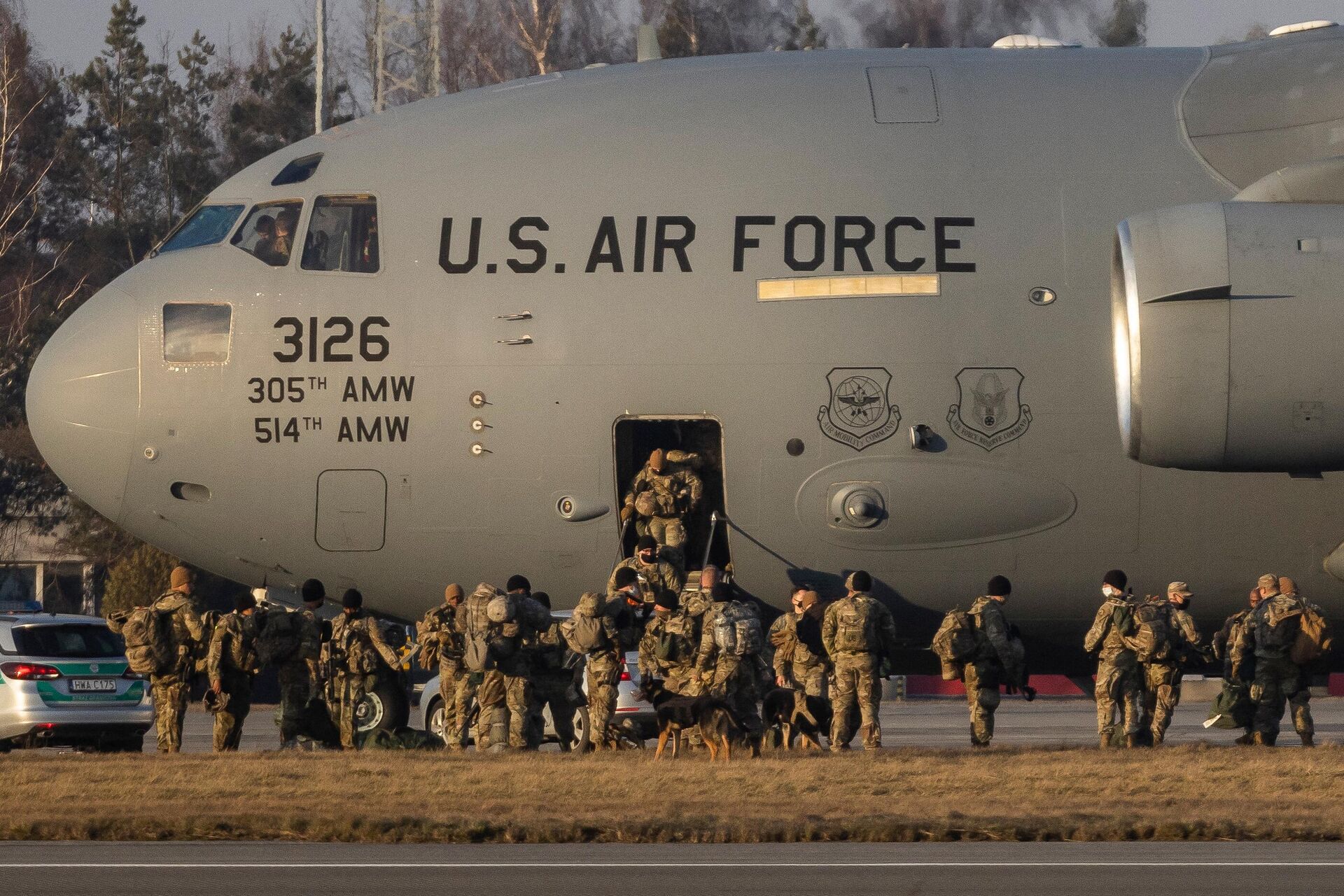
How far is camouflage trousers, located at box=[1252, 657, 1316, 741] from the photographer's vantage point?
18.1 metres

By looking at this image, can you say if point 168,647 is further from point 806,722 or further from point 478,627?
point 806,722

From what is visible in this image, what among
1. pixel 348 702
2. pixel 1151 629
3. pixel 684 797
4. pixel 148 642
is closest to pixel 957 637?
pixel 1151 629

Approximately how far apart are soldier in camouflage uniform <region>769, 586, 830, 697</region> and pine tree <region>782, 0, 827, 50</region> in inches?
1716

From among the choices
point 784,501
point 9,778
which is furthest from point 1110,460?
point 9,778

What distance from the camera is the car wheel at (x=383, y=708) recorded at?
729 inches

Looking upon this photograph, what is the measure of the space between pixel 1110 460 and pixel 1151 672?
3.44 metres

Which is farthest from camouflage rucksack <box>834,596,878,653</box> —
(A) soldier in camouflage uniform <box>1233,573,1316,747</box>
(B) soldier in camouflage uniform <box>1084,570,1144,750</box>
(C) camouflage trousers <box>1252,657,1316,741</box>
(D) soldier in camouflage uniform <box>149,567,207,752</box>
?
(D) soldier in camouflage uniform <box>149,567,207,752</box>

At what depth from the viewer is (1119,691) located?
18.1m

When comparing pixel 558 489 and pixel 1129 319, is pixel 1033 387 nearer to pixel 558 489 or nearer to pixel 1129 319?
pixel 1129 319

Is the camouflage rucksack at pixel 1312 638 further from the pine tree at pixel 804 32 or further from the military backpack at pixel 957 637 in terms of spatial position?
the pine tree at pixel 804 32

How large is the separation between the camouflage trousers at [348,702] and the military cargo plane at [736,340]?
1909mm

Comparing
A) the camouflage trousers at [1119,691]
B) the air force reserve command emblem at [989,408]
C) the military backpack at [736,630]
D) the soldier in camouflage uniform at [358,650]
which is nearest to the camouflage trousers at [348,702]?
the soldier in camouflage uniform at [358,650]

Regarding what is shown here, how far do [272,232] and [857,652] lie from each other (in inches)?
233

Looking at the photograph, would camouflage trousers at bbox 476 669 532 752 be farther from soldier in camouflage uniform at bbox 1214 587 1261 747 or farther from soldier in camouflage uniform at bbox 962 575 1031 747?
soldier in camouflage uniform at bbox 1214 587 1261 747
